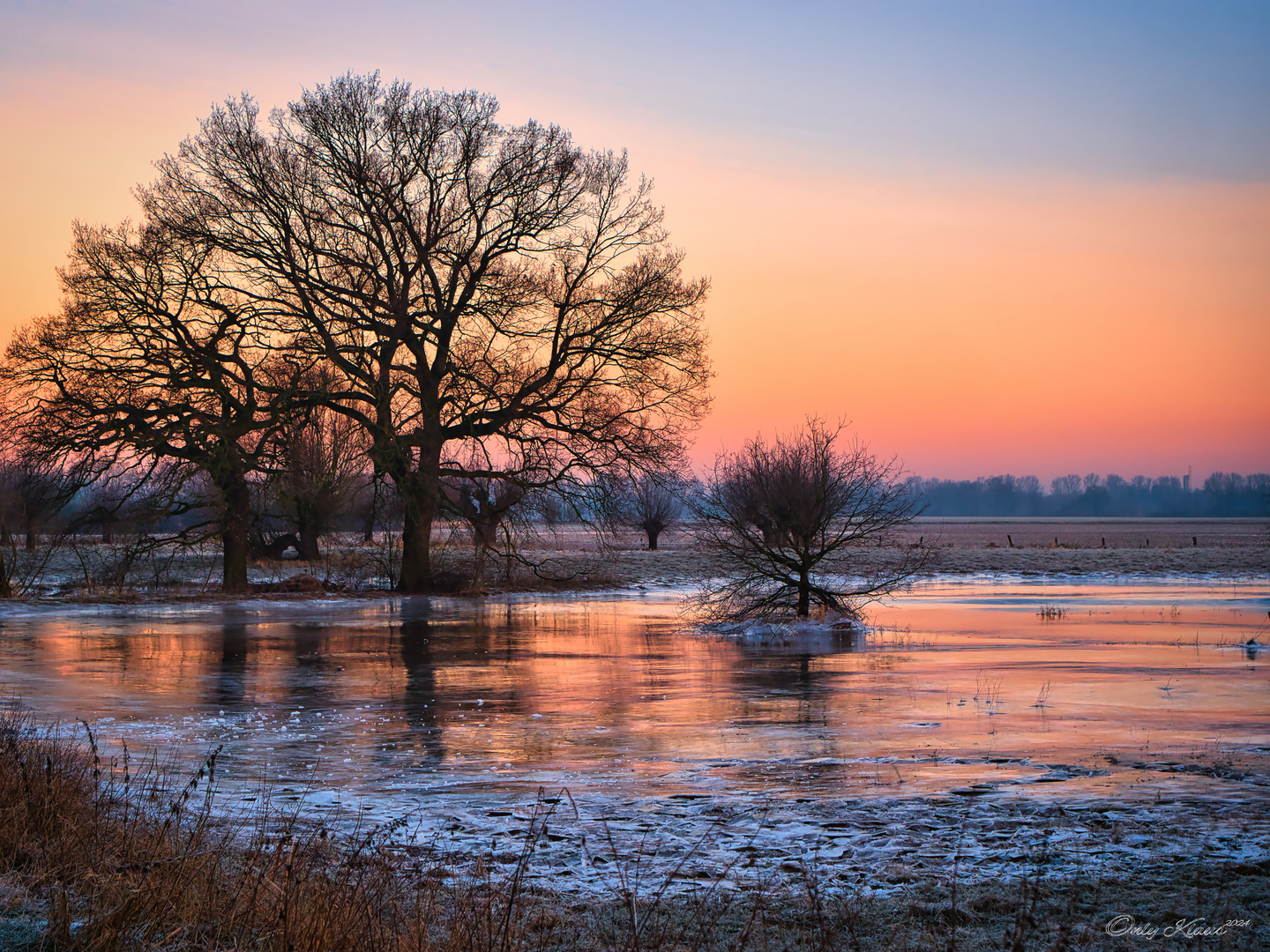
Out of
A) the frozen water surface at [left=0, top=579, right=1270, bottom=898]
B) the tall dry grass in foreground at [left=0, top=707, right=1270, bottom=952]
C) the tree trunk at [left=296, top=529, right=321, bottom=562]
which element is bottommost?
the frozen water surface at [left=0, top=579, right=1270, bottom=898]

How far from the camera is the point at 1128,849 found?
7250 mm

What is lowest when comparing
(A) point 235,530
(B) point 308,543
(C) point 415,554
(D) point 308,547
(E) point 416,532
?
(D) point 308,547

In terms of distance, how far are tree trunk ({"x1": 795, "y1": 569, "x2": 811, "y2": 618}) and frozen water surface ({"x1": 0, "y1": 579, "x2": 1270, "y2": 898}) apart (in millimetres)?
1305

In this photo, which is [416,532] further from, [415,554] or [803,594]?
[803,594]

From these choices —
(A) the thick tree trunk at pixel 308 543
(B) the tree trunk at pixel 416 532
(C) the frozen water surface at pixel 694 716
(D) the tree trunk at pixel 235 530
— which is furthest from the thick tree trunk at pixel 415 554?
(A) the thick tree trunk at pixel 308 543

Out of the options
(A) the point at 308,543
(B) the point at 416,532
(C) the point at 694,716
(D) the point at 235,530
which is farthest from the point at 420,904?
(A) the point at 308,543

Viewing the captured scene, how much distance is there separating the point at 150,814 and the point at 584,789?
10.8ft

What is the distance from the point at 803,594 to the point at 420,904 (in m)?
20.6

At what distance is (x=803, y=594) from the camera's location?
25.7 meters

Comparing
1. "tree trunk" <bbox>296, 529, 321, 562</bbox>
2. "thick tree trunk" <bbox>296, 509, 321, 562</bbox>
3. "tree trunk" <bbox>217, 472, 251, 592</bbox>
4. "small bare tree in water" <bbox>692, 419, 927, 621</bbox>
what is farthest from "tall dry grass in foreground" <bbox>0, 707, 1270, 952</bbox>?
"tree trunk" <bbox>296, 529, 321, 562</bbox>

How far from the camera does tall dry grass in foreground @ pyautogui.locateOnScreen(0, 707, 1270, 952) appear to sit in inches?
198

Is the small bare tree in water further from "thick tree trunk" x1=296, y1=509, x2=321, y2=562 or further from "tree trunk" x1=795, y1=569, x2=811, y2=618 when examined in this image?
"thick tree trunk" x1=296, y1=509, x2=321, y2=562

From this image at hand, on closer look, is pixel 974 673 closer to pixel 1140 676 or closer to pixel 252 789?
pixel 1140 676

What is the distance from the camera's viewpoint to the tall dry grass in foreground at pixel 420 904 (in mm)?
5027
